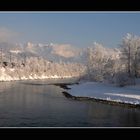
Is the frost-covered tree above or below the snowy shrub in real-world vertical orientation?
above

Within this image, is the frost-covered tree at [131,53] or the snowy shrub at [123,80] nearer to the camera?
the snowy shrub at [123,80]

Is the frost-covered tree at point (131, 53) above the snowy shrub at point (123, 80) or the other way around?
above

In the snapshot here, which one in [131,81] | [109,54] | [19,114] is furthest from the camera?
[109,54]

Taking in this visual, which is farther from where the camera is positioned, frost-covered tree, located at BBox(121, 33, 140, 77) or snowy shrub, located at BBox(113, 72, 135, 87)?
frost-covered tree, located at BBox(121, 33, 140, 77)

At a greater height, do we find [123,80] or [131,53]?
[131,53]

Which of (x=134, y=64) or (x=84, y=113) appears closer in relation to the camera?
(x=84, y=113)

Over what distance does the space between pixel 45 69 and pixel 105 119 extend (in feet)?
331

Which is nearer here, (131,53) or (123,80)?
(123,80)

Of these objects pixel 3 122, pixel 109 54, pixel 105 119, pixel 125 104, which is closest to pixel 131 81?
pixel 125 104
